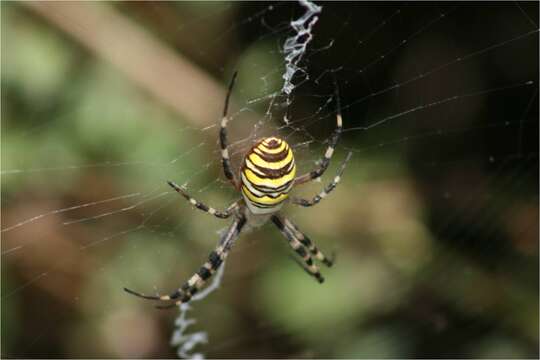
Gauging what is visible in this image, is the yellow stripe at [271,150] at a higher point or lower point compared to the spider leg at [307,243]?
lower

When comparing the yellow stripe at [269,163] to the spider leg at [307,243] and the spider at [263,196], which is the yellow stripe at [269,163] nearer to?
the spider at [263,196]

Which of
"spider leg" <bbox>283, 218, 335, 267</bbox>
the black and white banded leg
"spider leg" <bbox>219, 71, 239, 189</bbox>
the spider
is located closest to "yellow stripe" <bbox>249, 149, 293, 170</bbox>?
the spider

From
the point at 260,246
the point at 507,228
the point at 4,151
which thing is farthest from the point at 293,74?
the point at 507,228

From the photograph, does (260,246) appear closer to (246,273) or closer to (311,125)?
(246,273)

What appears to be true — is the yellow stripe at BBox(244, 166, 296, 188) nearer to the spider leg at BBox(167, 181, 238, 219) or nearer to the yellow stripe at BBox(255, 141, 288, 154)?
the yellow stripe at BBox(255, 141, 288, 154)

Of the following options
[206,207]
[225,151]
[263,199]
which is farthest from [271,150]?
[206,207]

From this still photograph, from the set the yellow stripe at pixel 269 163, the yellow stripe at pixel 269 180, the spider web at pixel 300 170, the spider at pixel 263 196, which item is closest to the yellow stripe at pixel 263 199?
the spider at pixel 263 196

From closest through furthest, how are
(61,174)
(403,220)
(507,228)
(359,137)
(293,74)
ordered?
(293,74) → (61,174) → (359,137) → (403,220) → (507,228)
